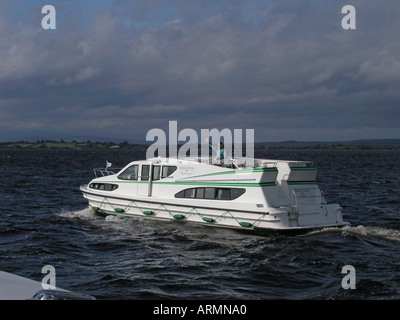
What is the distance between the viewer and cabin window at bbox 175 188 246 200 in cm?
1958

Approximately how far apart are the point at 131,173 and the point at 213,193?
4737mm

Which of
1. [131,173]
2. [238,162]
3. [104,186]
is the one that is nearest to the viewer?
[238,162]

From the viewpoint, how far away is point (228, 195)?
1980 cm

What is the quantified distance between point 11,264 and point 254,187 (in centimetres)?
929

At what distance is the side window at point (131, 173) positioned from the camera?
2278 cm

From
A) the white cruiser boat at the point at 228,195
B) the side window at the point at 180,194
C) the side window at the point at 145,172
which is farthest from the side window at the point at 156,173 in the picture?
the side window at the point at 180,194

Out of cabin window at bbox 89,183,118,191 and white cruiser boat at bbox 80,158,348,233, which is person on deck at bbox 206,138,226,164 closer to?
white cruiser boat at bbox 80,158,348,233

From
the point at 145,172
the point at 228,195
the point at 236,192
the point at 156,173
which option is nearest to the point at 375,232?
the point at 236,192

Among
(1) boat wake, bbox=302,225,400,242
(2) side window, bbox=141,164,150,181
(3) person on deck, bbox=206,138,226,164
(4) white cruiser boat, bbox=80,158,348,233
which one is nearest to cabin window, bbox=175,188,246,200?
(4) white cruiser boat, bbox=80,158,348,233

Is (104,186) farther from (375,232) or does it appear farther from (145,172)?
(375,232)

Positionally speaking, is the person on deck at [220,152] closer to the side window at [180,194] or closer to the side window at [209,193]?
the side window at [209,193]

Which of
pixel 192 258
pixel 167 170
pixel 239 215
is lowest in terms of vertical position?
pixel 192 258

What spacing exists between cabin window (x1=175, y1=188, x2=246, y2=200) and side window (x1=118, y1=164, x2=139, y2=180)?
271 cm
